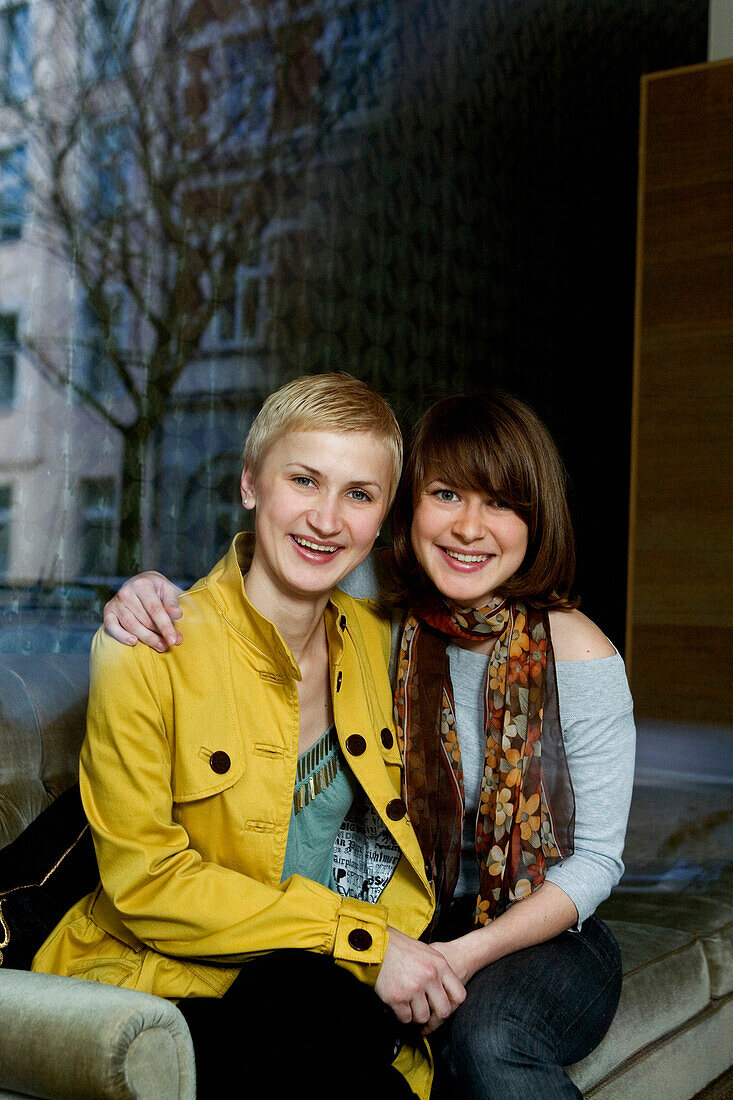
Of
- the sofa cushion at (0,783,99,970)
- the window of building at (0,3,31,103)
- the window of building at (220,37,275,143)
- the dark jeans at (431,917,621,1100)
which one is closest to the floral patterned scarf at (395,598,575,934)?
the dark jeans at (431,917,621,1100)

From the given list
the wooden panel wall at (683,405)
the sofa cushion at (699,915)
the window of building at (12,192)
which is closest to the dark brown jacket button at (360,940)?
the sofa cushion at (699,915)

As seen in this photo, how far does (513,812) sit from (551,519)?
1.35 feet

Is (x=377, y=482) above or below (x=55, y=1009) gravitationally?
above

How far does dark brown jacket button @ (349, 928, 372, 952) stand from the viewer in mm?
1215

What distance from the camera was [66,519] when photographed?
2.15 metres

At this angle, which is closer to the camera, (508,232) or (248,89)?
(248,89)

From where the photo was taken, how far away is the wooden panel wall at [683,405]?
12.1ft

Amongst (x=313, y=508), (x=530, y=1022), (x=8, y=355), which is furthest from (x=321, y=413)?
(x=8, y=355)

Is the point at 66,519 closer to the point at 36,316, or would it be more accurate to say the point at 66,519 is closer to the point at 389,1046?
the point at 36,316

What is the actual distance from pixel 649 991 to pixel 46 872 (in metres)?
0.94

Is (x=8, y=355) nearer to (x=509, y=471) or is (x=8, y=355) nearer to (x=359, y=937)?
(x=509, y=471)

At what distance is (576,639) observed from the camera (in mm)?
1561

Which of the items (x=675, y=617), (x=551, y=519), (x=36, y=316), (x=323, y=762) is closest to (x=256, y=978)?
(x=323, y=762)

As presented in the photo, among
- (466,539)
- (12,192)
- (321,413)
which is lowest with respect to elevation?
(466,539)
